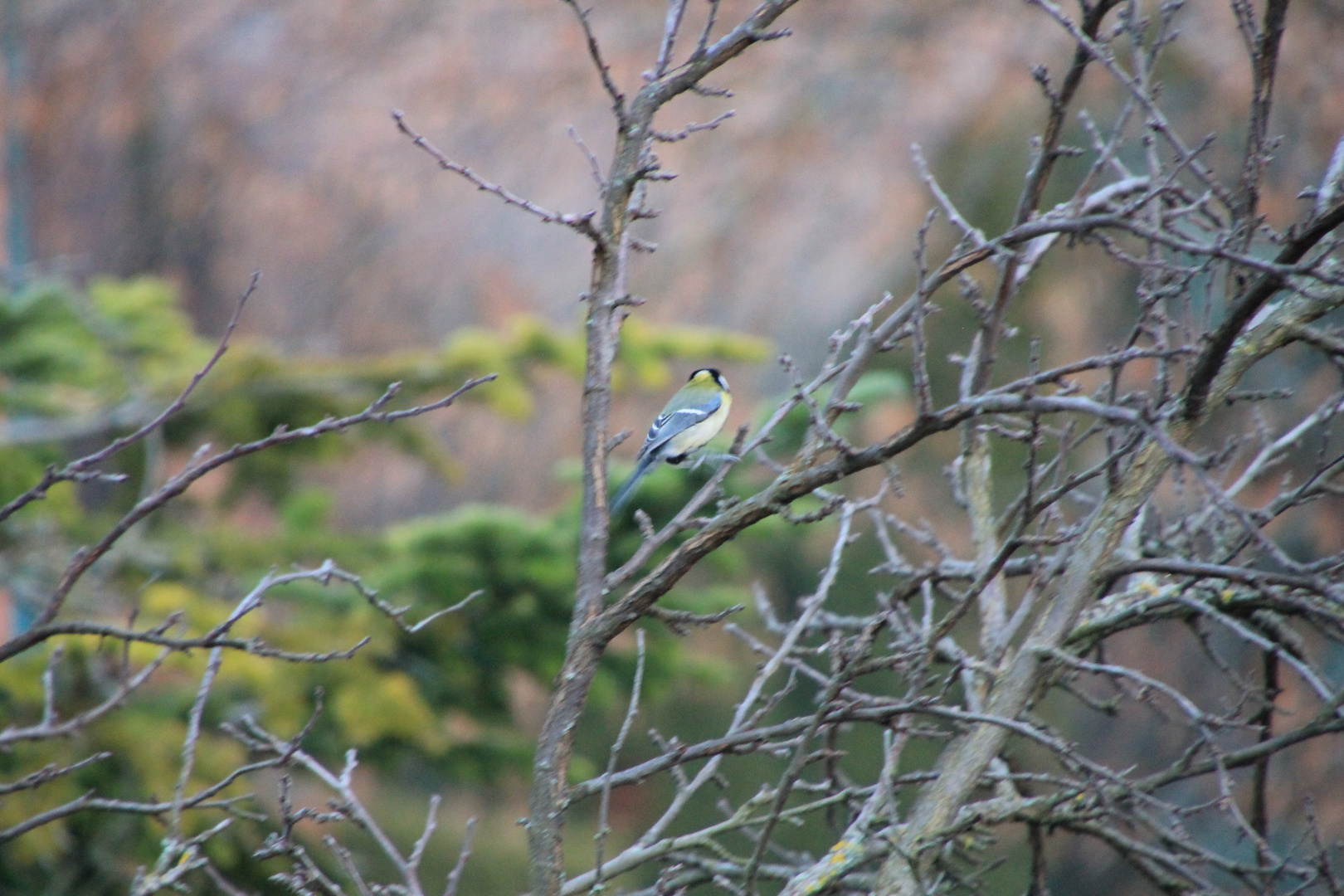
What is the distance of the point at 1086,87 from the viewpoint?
25.7 feet

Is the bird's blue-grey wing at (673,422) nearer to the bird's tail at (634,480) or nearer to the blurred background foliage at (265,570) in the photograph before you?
→ the bird's tail at (634,480)

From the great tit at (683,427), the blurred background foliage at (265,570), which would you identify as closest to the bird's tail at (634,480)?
the great tit at (683,427)

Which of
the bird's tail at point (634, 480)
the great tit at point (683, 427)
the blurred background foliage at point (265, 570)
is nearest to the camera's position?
the bird's tail at point (634, 480)

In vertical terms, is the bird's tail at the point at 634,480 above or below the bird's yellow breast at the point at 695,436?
below

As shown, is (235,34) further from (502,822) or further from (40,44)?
(502,822)

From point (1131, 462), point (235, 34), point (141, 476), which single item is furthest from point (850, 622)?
point (235, 34)

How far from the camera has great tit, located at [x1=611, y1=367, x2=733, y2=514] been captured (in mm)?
3988

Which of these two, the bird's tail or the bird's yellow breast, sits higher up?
the bird's yellow breast

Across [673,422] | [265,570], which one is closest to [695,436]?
[673,422]

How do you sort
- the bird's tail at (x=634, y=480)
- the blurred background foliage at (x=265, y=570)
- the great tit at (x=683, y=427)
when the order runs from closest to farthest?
1. the bird's tail at (x=634, y=480)
2. the great tit at (x=683, y=427)
3. the blurred background foliage at (x=265, y=570)

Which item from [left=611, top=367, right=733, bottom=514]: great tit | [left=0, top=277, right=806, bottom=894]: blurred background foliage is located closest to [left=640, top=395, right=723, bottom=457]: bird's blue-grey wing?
[left=611, top=367, right=733, bottom=514]: great tit

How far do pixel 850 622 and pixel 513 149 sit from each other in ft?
29.5

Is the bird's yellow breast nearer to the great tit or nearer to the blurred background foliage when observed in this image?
the great tit

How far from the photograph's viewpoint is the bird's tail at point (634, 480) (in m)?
3.48
